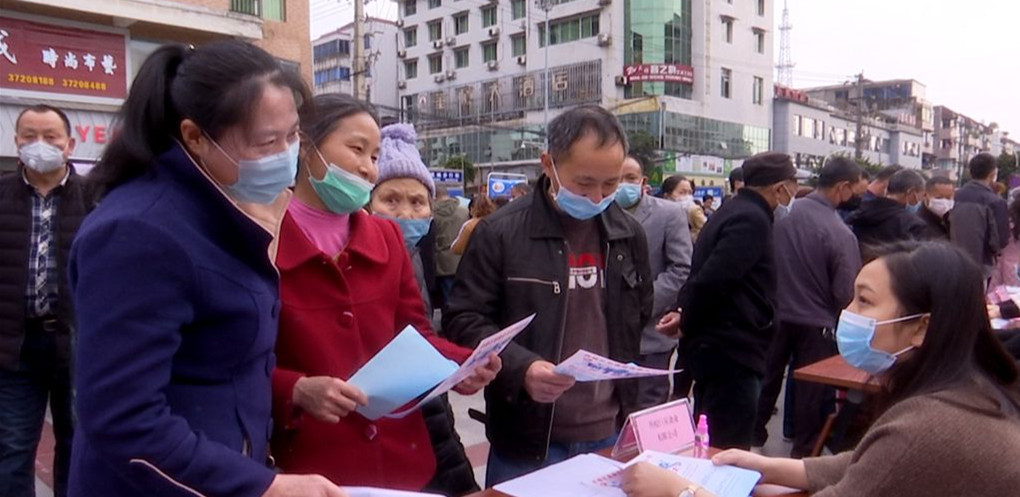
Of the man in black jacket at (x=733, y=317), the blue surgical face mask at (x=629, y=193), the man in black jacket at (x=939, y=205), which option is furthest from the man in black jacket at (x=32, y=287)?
the man in black jacket at (x=939, y=205)

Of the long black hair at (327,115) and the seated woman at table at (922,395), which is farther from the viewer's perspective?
the long black hair at (327,115)

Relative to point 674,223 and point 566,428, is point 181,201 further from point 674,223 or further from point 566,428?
point 674,223

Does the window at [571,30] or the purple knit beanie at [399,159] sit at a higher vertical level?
the window at [571,30]

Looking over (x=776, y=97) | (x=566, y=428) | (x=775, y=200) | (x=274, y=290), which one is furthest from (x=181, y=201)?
(x=776, y=97)

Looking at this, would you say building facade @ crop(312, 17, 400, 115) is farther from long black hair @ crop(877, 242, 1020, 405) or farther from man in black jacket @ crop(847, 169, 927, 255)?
long black hair @ crop(877, 242, 1020, 405)

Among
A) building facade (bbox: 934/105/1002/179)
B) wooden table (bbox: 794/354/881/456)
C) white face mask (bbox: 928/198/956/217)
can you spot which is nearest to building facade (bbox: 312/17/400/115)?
white face mask (bbox: 928/198/956/217)

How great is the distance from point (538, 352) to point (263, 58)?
3.48ft

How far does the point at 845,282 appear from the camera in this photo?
412cm

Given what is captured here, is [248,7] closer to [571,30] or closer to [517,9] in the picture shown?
[571,30]

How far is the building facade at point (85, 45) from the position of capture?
8914mm

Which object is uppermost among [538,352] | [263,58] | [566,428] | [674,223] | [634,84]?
[634,84]

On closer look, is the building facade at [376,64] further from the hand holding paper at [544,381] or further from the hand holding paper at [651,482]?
the hand holding paper at [651,482]

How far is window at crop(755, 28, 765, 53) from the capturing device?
41.1m

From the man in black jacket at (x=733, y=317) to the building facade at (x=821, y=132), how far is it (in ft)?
129
